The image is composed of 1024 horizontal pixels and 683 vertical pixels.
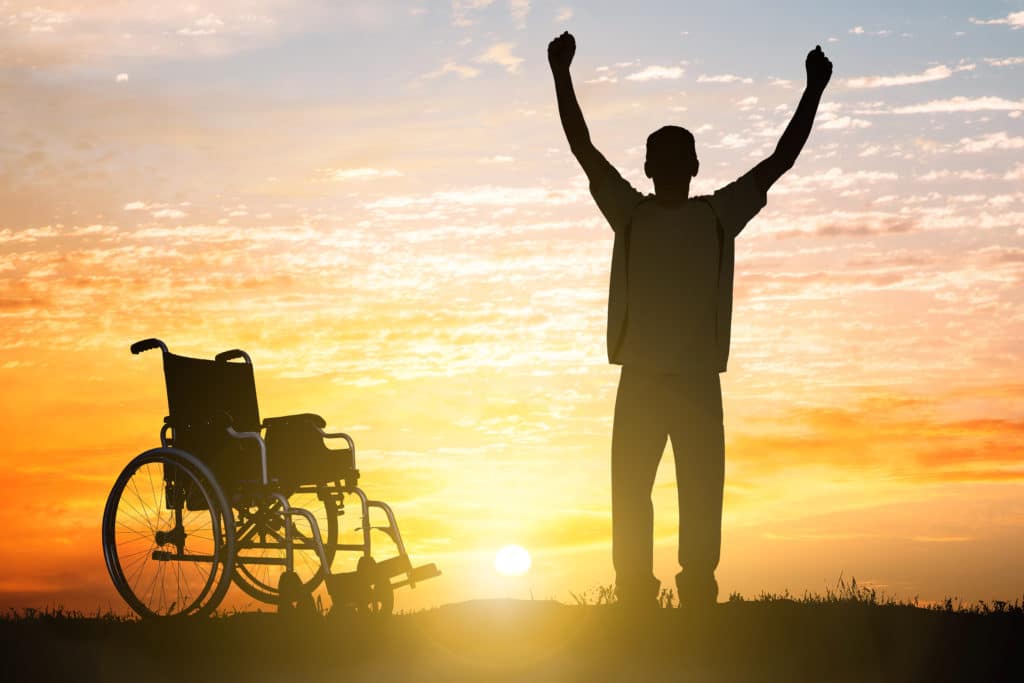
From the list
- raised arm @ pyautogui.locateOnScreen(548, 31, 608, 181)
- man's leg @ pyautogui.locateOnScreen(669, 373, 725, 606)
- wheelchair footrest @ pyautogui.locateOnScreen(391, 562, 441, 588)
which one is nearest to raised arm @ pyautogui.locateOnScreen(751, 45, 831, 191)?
raised arm @ pyautogui.locateOnScreen(548, 31, 608, 181)

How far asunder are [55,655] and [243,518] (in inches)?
55.7

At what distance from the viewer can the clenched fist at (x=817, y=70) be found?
5590mm

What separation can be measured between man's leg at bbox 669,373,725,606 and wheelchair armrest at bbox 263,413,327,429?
2629mm

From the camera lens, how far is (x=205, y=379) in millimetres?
7211

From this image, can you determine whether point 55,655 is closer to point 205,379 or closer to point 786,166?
point 205,379

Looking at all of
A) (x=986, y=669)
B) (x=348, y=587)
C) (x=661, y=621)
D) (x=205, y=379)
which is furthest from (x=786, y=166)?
(x=205, y=379)

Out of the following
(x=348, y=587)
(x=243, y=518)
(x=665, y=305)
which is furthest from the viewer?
(x=243, y=518)

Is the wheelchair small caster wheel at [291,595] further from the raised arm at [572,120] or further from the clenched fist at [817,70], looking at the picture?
the clenched fist at [817,70]

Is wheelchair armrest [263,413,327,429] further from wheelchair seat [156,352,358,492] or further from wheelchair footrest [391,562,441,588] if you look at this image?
wheelchair footrest [391,562,441,588]

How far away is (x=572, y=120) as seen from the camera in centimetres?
539

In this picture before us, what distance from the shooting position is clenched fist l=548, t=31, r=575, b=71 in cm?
551

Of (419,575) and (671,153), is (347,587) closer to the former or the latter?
(419,575)

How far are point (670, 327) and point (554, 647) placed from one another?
1.62 m

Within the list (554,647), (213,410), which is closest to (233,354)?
(213,410)
